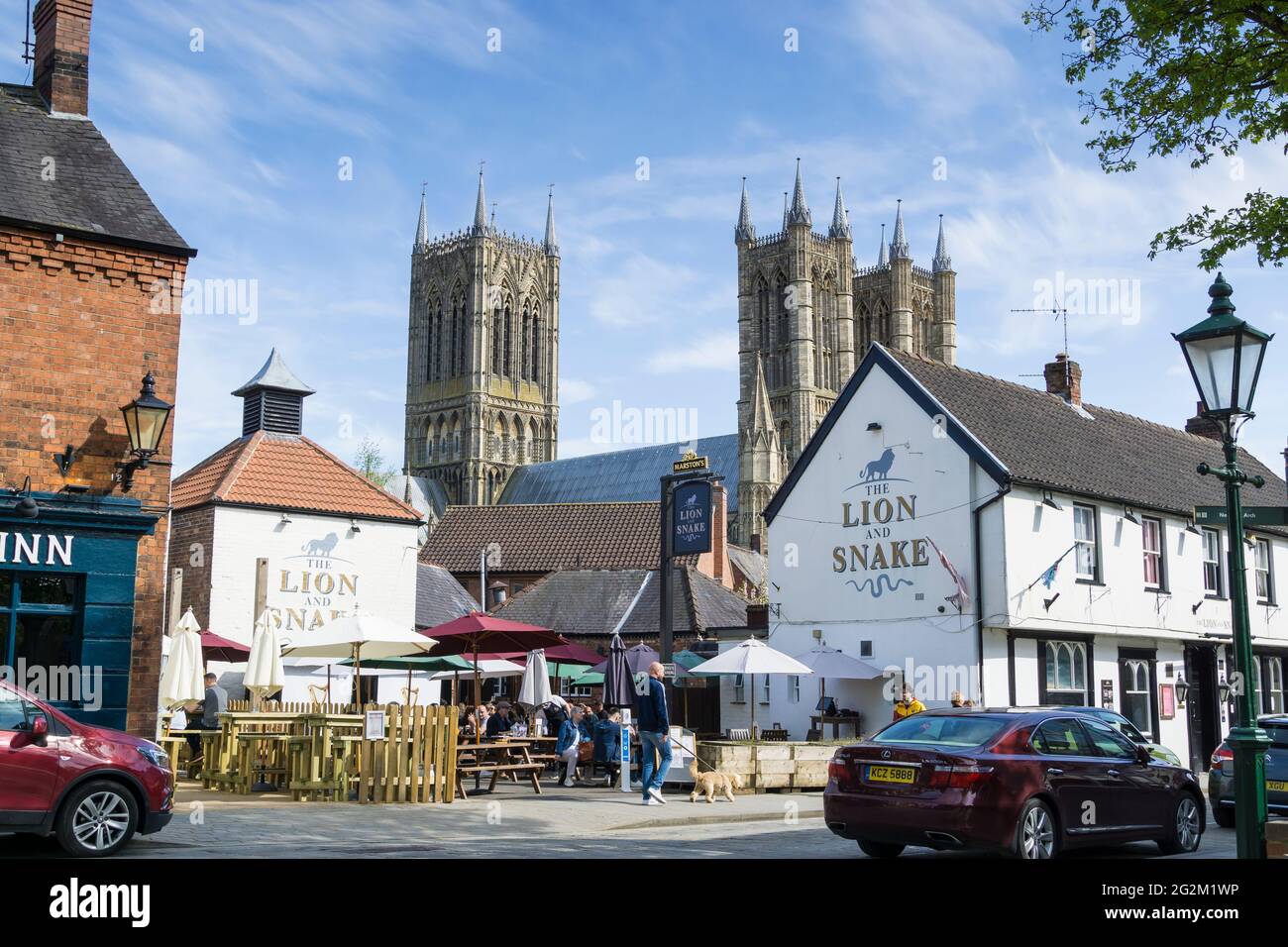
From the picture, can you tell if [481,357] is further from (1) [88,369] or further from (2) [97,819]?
(2) [97,819]

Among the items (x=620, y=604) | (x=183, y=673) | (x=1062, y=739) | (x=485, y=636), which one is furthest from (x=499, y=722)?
(x=620, y=604)

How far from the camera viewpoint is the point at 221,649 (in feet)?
82.4

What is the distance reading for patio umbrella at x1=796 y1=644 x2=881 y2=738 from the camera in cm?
2566

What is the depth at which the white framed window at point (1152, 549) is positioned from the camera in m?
28.3

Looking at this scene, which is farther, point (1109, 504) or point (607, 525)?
point (607, 525)

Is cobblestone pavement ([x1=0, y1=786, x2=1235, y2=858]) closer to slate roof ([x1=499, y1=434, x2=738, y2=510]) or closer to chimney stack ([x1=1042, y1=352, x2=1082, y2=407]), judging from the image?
chimney stack ([x1=1042, y1=352, x2=1082, y2=407])

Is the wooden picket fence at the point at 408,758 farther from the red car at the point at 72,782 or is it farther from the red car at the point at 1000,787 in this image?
the red car at the point at 1000,787

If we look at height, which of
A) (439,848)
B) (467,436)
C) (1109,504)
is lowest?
(439,848)

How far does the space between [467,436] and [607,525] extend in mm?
71426

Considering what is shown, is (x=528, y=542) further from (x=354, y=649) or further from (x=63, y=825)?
(x=63, y=825)

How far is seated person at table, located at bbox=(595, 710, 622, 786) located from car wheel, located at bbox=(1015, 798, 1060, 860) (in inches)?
401

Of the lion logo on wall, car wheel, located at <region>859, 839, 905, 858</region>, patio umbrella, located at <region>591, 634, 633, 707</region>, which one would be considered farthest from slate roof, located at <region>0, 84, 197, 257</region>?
the lion logo on wall
